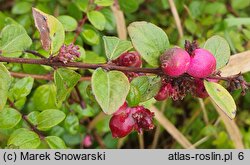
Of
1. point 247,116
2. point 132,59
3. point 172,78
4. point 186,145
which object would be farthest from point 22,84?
point 247,116

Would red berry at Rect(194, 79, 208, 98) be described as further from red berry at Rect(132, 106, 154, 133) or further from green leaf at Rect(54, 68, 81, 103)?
green leaf at Rect(54, 68, 81, 103)

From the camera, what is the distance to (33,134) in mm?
1422

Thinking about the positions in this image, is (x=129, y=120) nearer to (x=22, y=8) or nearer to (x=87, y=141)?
(x=87, y=141)

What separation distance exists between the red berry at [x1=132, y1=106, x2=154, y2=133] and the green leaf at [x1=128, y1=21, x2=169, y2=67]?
0.14 meters

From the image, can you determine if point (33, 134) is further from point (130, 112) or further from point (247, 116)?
point (247, 116)

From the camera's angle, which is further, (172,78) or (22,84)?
(22,84)

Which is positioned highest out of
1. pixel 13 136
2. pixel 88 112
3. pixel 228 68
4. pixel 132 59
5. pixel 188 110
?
pixel 132 59

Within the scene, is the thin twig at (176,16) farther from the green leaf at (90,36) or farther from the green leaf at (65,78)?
the green leaf at (65,78)

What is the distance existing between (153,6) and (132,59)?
4.22 feet

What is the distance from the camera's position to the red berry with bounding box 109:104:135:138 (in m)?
1.15

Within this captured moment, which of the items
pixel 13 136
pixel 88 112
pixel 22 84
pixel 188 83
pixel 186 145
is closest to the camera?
pixel 188 83

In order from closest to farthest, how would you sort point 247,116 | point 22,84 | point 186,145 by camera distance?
point 22,84 → point 186,145 → point 247,116

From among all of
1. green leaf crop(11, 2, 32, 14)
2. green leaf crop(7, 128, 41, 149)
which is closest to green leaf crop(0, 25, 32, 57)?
green leaf crop(7, 128, 41, 149)

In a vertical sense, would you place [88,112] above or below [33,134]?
below
